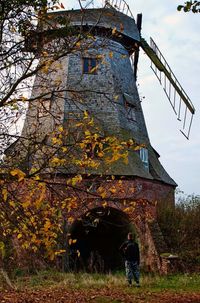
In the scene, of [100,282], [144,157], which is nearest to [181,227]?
[144,157]

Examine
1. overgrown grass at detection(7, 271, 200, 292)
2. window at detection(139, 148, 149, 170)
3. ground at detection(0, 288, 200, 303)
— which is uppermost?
window at detection(139, 148, 149, 170)

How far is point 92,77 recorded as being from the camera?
22.6 m

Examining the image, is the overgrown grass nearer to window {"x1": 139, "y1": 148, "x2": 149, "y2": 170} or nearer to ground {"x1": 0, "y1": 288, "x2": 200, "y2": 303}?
ground {"x1": 0, "y1": 288, "x2": 200, "y2": 303}

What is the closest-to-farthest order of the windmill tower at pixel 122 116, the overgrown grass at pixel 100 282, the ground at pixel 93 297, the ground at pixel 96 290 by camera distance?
1. the ground at pixel 93 297
2. the ground at pixel 96 290
3. the overgrown grass at pixel 100 282
4. the windmill tower at pixel 122 116

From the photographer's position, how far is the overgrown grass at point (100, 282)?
14.1 metres

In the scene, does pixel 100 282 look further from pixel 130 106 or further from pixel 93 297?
pixel 130 106

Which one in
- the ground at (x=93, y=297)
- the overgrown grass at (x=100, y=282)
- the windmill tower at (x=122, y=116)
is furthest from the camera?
the windmill tower at (x=122, y=116)

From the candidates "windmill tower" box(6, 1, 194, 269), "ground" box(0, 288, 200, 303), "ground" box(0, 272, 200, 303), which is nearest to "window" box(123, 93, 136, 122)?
"windmill tower" box(6, 1, 194, 269)

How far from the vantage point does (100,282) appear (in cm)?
1502

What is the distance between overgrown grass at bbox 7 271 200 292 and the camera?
14078mm

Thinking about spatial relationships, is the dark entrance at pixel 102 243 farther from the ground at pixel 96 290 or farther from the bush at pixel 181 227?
the ground at pixel 96 290

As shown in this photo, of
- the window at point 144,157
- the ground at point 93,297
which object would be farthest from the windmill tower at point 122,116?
the ground at point 93,297

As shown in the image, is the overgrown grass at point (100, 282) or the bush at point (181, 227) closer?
the overgrown grass at point (100, 282)

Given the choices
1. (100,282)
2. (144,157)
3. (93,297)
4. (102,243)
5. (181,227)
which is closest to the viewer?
(93,297)
